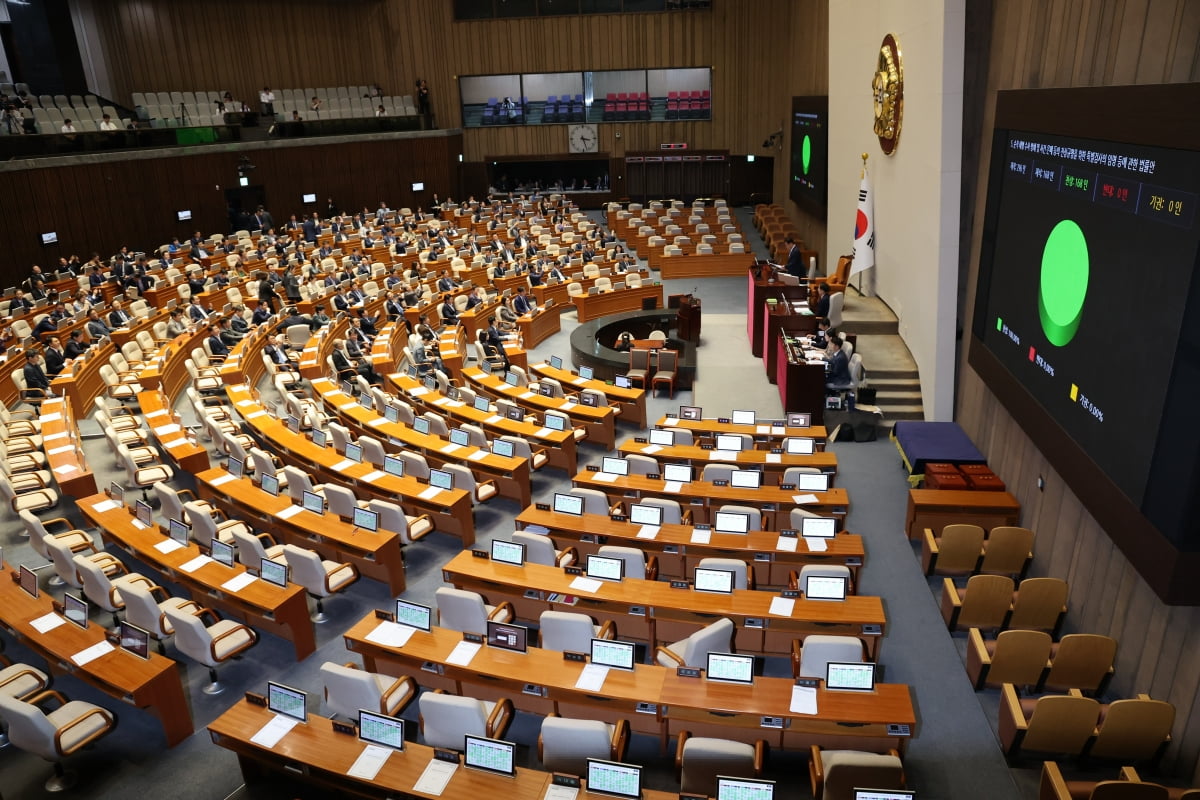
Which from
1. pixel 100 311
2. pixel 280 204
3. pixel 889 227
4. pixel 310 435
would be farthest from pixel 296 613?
pixel 280 204

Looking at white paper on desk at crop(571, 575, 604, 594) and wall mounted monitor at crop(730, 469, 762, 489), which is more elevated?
white paper on desk at crop(571, 575, 604, 594)

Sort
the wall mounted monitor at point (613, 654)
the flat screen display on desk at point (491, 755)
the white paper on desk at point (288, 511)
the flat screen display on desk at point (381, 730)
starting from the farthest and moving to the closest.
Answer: the white paper on desk at point (288, 511) → the wall mounted monitor at point (613, 654) → the flat screen display on desk at point (381, 730) → the flat screen display on desk at point (491, 755)

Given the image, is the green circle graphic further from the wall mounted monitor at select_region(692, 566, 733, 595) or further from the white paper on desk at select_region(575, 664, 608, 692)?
the white paper on desk at select_region(575, 664, 608, 692)

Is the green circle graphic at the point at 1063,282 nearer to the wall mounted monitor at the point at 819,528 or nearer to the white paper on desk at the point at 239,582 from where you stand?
the wall mounted monitor at the point at 819,528

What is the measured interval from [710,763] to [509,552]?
325cm

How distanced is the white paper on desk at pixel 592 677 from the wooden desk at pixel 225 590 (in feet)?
9.87

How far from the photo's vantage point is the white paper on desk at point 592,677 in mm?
6211

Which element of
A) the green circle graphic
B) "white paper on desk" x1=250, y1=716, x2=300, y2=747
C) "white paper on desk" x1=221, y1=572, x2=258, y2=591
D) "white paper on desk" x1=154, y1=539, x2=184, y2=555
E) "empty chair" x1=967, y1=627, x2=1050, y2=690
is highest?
the green circle graphic

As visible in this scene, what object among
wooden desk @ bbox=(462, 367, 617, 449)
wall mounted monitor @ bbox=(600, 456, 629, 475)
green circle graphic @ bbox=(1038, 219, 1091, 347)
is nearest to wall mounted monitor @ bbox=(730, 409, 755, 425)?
wooden desk @ bbox=(462, 367, 617, 449)

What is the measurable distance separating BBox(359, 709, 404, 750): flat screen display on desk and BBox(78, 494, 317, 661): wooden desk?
6.88ft

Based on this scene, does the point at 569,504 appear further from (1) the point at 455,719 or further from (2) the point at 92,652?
(2) the point at 92,652

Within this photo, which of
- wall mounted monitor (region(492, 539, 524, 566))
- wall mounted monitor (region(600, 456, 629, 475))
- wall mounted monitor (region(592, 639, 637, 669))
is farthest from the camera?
wall mounted monitor (region(600, 456, 629, 475))

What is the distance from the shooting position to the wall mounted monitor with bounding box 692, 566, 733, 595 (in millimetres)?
7348

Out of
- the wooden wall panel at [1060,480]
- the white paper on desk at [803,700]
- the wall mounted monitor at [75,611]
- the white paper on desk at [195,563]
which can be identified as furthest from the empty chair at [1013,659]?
the wall mounted monitor at [75,611]
